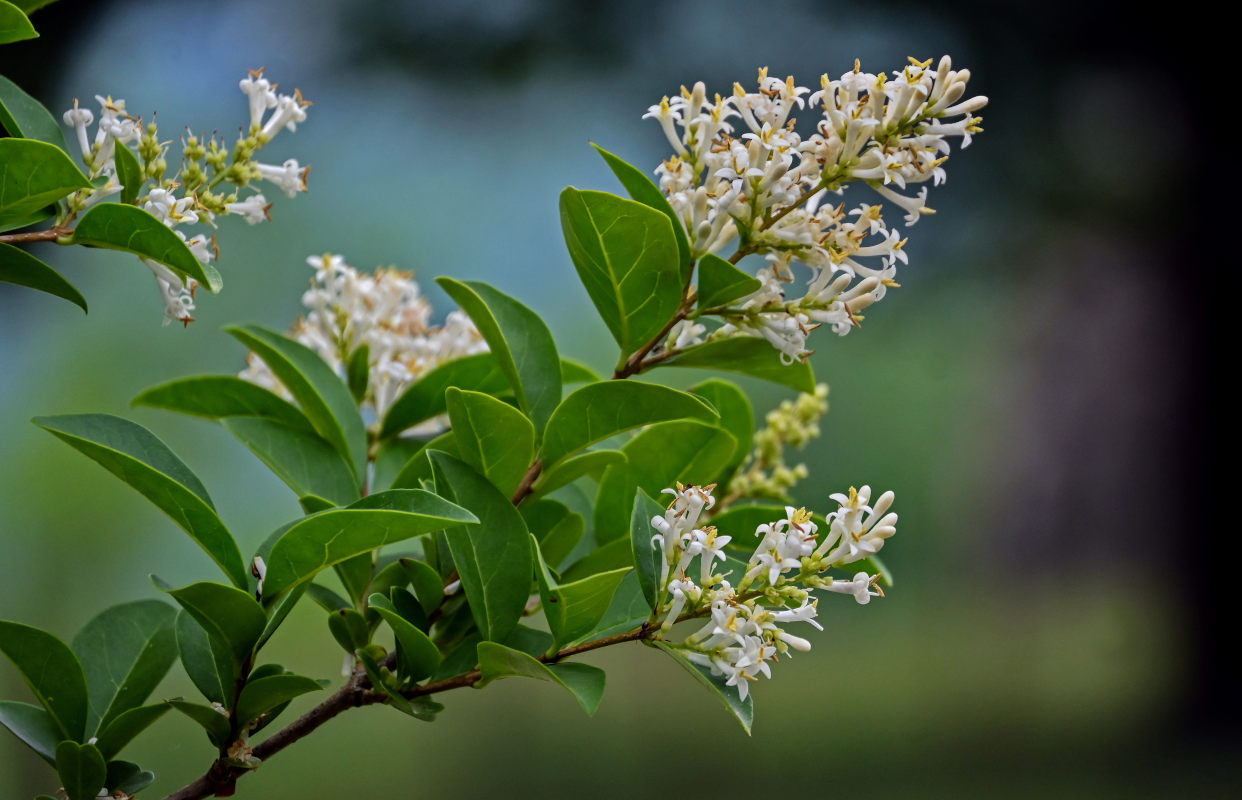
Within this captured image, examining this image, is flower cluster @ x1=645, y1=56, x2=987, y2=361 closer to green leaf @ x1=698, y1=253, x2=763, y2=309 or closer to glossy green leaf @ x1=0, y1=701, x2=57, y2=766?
green leaf @ x1=698, y1=253, x2=763, y2=309

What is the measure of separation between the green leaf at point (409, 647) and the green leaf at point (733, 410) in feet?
0.86

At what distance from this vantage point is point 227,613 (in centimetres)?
45

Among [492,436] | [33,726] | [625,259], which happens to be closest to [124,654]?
[33,726]

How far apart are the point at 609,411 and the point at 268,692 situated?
21 centimetres

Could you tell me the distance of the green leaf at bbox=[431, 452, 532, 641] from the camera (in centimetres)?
48

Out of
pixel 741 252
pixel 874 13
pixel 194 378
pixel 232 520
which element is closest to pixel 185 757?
pixel 232 520

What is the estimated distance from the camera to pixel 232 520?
6.37 feet

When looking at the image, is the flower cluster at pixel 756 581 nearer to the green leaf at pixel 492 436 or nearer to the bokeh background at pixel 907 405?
the green leaf at pixel 492 436

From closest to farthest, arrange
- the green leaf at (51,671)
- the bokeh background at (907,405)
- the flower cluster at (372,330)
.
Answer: the green leaf at (51,671), the flower cluster at (372,330), the bokeh background at (907,405)

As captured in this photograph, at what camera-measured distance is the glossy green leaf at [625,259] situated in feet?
1.59

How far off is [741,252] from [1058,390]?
2.81m

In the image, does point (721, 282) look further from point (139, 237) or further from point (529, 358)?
point (139, 237)

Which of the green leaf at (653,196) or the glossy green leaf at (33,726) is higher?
the green leaf at (653,196)

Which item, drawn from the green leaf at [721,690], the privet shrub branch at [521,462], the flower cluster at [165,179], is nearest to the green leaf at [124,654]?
the privet shrub branch at [521,462]
